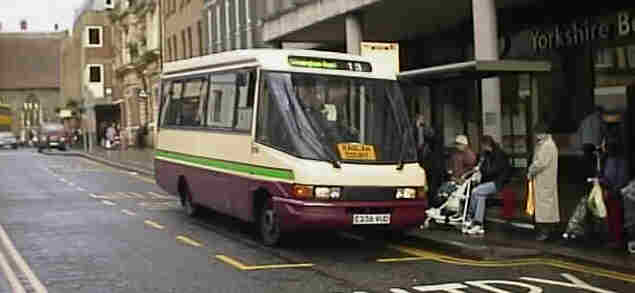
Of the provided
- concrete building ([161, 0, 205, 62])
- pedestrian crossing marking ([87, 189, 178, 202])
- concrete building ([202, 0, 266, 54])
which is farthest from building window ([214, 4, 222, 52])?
pedestrian crossing marking ([87, 189, 178, 202])

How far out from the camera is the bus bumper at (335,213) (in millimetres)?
12383

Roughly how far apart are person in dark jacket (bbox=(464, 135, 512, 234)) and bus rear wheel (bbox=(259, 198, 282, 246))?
284 cm

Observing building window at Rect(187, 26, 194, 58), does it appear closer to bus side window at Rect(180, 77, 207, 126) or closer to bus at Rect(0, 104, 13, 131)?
bus side window at Rect(180, 77, 207, 126)

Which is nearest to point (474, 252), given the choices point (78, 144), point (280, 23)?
point (280, 23)

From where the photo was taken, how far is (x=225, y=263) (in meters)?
11.7

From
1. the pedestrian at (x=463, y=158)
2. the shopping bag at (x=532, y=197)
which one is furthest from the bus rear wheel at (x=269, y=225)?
the shopping bag at (x=532, y=197)

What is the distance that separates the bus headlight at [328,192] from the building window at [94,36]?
250 feet

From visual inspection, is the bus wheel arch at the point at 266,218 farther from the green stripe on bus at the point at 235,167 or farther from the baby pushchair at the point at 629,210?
the baby pushchair at the point at 629,210

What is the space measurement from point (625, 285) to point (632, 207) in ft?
6.51

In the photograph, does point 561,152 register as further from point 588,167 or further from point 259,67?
point 259,67

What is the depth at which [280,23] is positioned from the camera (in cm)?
2683

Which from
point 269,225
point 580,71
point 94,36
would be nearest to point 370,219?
point 269,225

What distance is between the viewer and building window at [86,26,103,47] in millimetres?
85562

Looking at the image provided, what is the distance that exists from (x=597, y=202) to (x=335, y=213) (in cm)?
325
